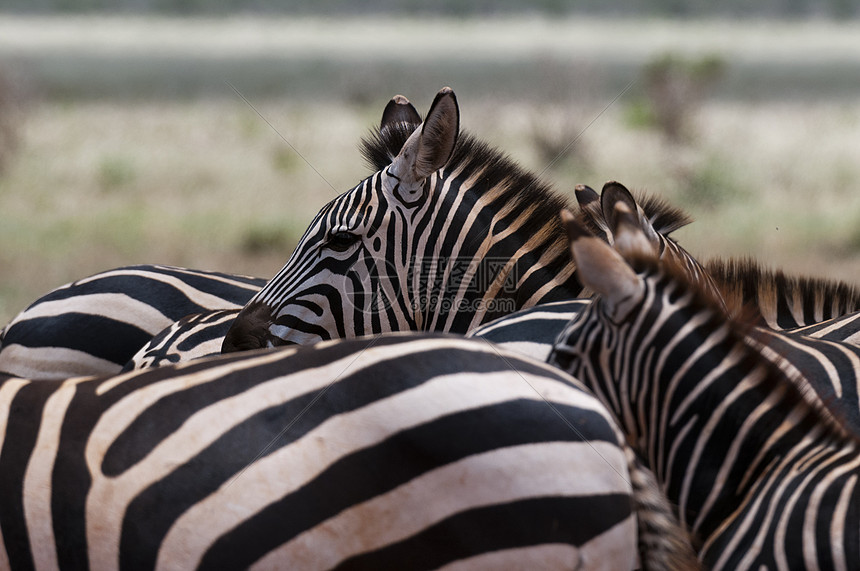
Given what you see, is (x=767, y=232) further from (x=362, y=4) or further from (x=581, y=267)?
(x=362, y=4)

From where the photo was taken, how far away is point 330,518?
1.88m

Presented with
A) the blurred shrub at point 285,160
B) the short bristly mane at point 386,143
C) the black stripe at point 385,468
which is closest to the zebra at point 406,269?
the short bristly mane at point 386,143

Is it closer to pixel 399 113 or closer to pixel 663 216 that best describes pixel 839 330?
pixel 663 216

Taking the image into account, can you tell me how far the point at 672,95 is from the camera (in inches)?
880

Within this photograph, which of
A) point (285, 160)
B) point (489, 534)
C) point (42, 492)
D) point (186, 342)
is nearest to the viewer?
point (489, 534)

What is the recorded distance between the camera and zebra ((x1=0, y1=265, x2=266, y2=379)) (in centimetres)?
412

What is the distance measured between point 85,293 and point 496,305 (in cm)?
192

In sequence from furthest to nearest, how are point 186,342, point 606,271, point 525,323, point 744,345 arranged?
point 186,342, point 525,323, point 744,345, point 606,271

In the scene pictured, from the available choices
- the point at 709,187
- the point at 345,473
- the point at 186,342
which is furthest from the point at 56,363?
the point at 709,187

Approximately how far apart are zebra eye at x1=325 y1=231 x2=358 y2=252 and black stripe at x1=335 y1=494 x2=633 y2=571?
6.45ft

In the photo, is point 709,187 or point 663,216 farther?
point 709,187

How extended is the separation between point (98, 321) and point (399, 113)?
1.69 meters

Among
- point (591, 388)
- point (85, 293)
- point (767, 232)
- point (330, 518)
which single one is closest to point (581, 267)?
point (591, 388)

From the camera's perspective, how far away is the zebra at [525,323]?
2.96 metres
